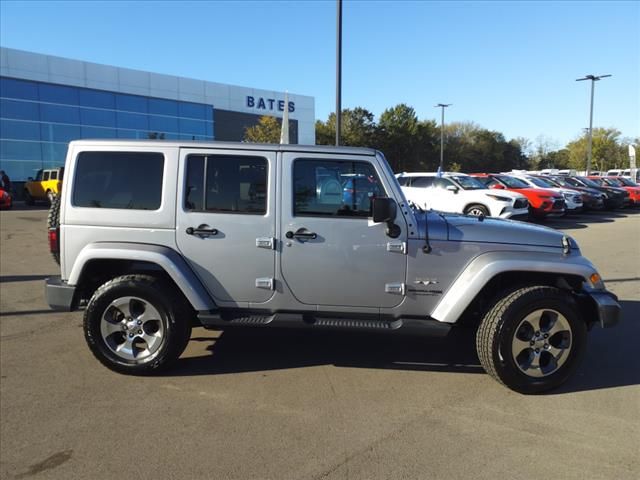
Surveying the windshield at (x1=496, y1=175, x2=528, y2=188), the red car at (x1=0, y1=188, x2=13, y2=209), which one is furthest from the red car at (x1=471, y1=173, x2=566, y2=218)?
the red car at (x1=0, y1=188, x2=13, y2=209)

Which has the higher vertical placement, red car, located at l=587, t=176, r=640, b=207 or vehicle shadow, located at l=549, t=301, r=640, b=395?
red car, located at l=587, t=176, r=640, b=207

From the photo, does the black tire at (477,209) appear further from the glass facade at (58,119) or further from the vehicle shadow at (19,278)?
the glass facade at (58,119)

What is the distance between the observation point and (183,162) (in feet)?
13.9

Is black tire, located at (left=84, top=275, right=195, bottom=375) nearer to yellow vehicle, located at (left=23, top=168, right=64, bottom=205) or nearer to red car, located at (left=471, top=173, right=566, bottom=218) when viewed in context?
red car, located at (left=471, top=173, right=566, bottom=218)

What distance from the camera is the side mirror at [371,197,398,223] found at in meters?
3.88

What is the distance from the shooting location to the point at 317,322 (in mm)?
4191

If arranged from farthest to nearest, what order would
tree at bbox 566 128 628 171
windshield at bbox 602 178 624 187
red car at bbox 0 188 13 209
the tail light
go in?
tree at bbox 566 128 628 171 < windshield at bbox 602 178 624 187 < red car at bbox 0 188 13 209 < the tail light

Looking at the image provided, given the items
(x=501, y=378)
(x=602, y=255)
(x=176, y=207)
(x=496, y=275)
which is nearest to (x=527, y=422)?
(x=501, y=378)

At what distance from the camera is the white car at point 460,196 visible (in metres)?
14.5

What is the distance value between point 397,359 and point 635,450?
200 centimetres

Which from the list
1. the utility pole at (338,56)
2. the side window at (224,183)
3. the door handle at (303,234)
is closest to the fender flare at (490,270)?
the door handle at (303,234)

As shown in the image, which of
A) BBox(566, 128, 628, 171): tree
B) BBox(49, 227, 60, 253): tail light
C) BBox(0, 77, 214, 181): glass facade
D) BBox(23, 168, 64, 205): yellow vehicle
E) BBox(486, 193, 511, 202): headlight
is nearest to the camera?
BBox(49, 227, 60, 253): tail light

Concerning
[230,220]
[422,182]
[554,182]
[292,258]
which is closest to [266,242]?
[292,258]

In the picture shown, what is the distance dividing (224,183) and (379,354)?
2206 millimetres
